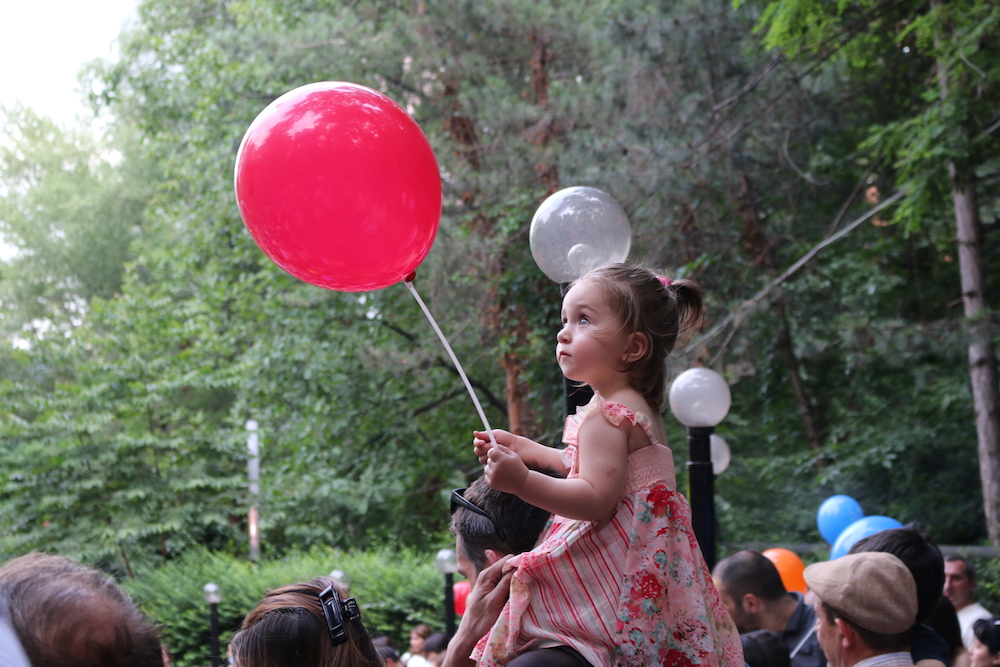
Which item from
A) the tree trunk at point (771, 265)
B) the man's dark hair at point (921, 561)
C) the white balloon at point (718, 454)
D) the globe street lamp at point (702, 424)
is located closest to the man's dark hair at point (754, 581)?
the globe street lamp at point (702, 424)

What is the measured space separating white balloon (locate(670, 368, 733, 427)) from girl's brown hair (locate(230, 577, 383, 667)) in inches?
102

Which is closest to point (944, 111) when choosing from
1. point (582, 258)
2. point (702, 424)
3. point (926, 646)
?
point (702, 424)

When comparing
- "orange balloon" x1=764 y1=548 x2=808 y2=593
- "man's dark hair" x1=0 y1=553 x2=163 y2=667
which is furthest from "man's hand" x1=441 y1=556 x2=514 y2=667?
"orange balloon" x1=764 y1=548 x2=808 y2=593

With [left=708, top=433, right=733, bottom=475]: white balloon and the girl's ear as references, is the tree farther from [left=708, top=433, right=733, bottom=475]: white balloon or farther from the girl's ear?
the girl's ear

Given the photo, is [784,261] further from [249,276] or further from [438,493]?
[249,276]

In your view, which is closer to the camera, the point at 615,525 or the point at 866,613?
the point at 615,525

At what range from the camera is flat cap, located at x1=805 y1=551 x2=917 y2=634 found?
2.40 metres

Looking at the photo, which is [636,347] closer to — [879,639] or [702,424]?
[879,639]

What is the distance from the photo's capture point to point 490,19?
39.2ft

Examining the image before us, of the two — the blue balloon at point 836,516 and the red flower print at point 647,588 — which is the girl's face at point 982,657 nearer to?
the red flower print at point 647,588

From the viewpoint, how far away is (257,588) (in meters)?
12.3

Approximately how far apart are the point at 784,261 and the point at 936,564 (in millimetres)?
9280

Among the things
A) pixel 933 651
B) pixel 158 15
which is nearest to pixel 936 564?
pixel 933 651

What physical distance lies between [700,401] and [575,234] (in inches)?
66.0
